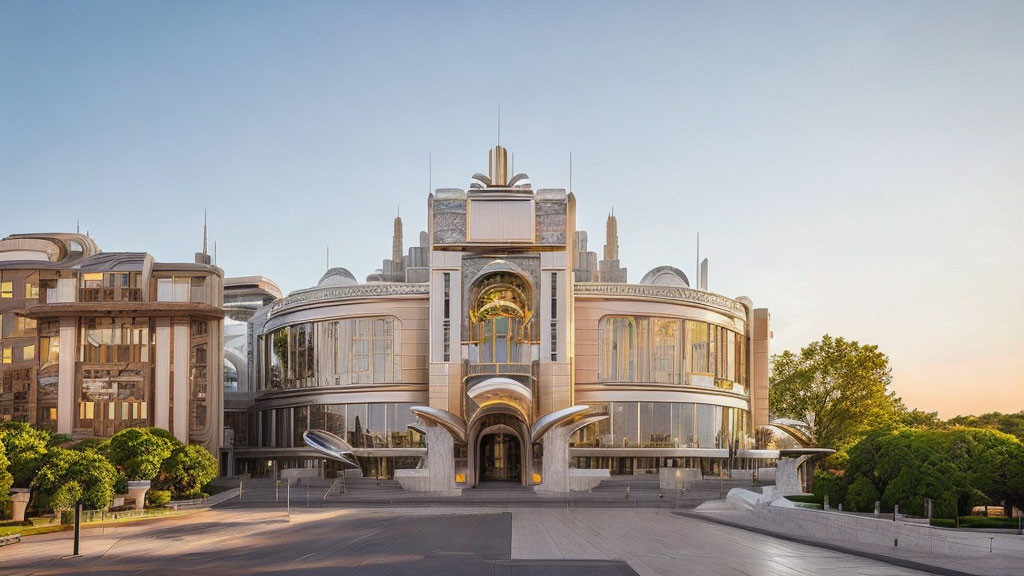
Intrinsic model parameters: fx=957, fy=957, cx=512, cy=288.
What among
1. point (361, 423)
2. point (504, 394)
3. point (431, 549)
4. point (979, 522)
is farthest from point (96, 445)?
point (979, 522)

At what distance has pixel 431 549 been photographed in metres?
26.8

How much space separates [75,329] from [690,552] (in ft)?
156

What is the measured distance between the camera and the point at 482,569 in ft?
74.0

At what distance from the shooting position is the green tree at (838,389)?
2692 inches

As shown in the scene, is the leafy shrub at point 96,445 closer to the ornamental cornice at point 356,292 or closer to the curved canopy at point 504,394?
the ornamental cornice at point 356,292

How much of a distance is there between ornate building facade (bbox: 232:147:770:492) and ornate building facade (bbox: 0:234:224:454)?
708cm

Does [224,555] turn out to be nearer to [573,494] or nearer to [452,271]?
[573,494]

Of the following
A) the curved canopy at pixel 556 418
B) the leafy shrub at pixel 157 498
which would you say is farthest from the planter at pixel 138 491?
the curved canopy at pixel 556 418

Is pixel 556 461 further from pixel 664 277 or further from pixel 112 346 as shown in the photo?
pixel 112 346

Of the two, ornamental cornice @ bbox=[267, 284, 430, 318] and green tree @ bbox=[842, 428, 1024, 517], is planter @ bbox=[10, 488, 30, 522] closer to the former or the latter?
ornamental cornice @ bbox=[267, 284, 430, 318]

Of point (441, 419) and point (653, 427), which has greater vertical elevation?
point (441, 419)

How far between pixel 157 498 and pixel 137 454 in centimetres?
235

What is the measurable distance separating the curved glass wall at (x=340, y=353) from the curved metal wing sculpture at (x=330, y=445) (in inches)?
158

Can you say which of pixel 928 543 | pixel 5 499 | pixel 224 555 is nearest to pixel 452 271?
pixel 5 499
